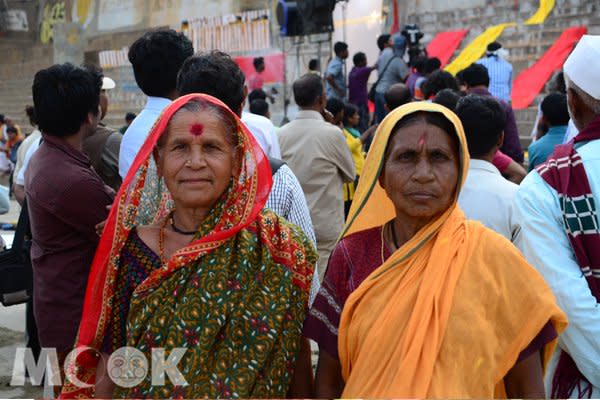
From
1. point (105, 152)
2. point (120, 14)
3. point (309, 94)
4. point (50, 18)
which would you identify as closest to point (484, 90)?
point (309, 94)

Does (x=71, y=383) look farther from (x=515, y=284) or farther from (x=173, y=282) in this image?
(x=515, y=284)

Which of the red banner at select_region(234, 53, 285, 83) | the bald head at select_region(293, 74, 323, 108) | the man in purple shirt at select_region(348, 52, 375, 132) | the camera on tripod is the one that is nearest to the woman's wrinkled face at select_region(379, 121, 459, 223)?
the bald head at select_region(293, 74, 323, 108)

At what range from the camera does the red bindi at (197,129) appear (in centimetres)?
226

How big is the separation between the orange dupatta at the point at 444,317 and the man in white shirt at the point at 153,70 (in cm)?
166

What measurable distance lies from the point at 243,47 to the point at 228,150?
58.7 ft

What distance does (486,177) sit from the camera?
3.19 m

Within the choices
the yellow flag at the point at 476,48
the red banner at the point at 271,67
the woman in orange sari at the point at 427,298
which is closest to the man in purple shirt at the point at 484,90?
the woman in orange sari at the point at 427,298

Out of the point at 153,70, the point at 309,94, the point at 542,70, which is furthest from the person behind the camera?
the point at 542,70

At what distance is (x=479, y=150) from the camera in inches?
129

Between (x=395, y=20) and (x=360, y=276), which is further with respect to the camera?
(x=395, y=20)

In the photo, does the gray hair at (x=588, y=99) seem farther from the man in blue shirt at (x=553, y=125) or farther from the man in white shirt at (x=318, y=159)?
the man in white shirt at (x=318, y=159)

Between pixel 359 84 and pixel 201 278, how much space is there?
11256 mm

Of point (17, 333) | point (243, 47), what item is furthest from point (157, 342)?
point (243, 47)

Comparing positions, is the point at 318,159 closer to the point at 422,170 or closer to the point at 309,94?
the point at 309,94
